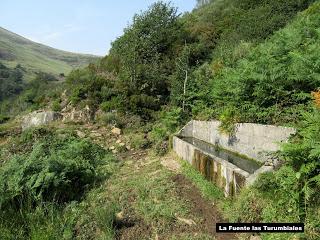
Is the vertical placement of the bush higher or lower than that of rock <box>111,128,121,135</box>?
lower

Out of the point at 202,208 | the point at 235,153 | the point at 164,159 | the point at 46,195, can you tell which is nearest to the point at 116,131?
the point at 164,159

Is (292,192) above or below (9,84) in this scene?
below

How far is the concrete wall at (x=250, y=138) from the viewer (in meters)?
7.86

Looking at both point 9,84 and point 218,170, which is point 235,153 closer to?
point 218,170

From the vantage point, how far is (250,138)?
9.32 m

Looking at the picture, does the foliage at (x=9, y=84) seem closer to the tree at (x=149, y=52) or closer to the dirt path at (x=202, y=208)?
the tree at (x=149, y=52)

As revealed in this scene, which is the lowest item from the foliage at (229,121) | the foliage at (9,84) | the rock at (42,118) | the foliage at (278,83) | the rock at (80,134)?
the rock at (80,134)

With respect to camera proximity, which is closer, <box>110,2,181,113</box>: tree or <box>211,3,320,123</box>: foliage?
<box>211,3,320,123</box>: foliage

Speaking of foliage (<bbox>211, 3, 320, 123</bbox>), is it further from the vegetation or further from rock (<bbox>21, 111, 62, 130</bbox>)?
rock (<bbox>21, 111, 62, 130</bbox>)

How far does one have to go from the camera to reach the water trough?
7.06 m

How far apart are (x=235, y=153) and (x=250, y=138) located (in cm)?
94

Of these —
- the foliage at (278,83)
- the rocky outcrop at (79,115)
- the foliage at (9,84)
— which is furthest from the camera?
the foliage at (9,84)

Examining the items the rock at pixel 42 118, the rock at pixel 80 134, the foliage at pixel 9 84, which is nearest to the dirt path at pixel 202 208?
the rock at pixel 80 134

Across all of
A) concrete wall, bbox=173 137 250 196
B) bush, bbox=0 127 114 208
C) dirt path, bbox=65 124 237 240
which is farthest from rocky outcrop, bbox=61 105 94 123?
concrete wall, bbox=173 137 250 196
